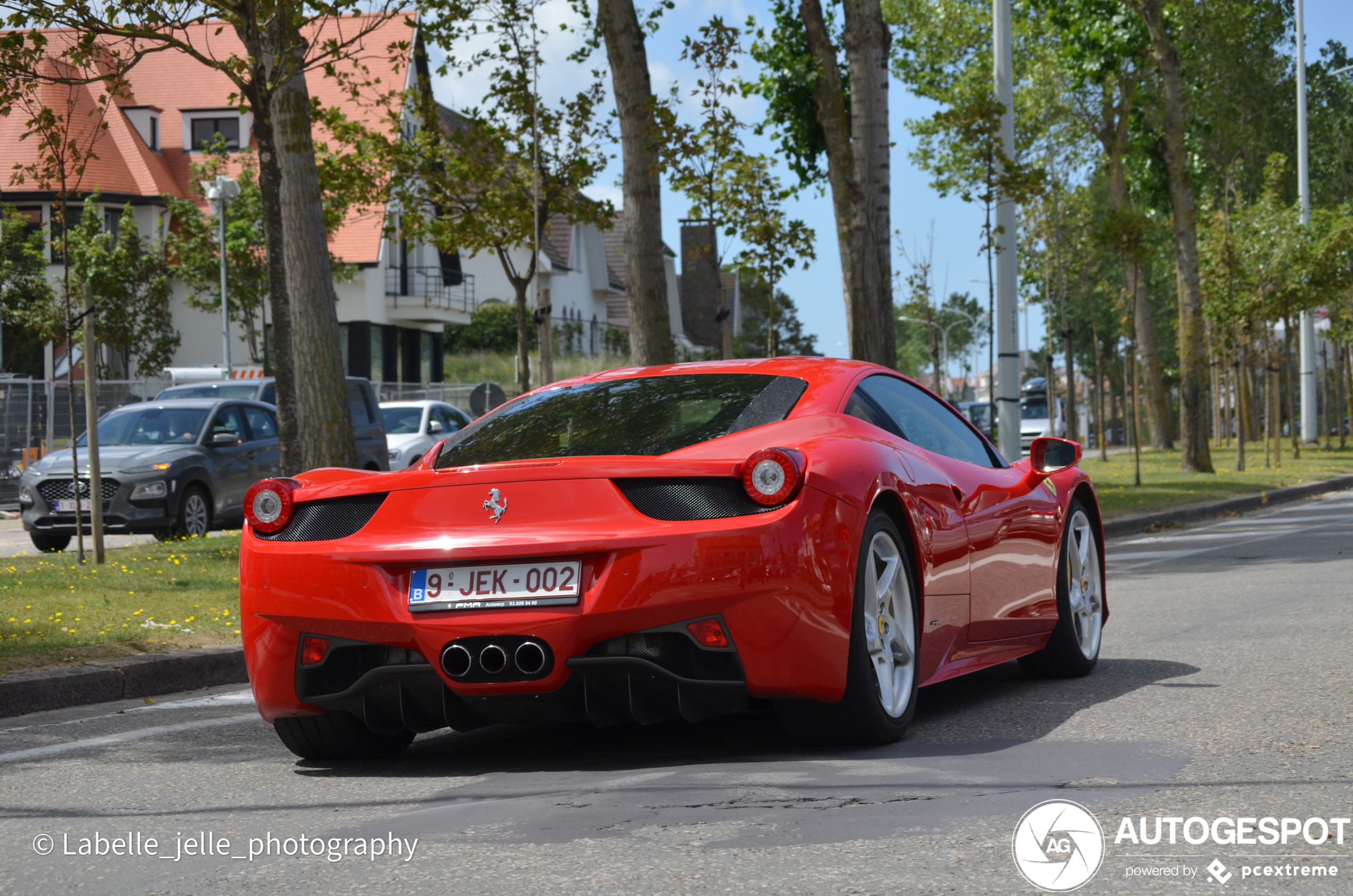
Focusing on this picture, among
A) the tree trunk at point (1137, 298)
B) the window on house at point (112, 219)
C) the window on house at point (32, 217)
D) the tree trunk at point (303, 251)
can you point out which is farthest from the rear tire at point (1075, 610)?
the window on house at point (112, 219)

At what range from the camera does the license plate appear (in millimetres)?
4668

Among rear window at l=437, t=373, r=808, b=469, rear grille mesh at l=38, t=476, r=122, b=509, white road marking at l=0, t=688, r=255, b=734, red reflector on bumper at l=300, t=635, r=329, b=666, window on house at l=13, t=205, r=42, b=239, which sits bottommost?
white road marking at l=0, t=688, r=255, b=734

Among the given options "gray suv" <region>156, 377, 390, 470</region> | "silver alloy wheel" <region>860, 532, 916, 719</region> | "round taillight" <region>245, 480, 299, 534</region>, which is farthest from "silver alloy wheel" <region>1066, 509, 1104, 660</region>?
"gray suv" <region>156, 377, 390, 470</region>

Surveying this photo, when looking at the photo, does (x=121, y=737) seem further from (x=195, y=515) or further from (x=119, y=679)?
(x=195, y=515)

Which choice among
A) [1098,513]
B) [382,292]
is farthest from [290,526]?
[382,292]

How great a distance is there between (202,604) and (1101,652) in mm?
5263

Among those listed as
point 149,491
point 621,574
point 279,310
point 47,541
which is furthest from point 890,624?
point 47,541

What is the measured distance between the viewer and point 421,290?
50.2 meters

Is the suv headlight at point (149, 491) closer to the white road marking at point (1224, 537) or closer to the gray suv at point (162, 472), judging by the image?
the gray suv at point (162, 472)

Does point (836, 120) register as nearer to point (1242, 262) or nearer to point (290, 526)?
point (290, 526)

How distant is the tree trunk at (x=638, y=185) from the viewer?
52.0 feet

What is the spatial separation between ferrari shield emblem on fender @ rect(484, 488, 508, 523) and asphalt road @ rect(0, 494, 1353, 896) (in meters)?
0.79

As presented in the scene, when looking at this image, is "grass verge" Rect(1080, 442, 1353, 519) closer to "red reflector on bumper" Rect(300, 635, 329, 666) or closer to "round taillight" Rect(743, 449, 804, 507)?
"round taillight" Rect(743, 449, 804, 507)

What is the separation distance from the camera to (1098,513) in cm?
740
